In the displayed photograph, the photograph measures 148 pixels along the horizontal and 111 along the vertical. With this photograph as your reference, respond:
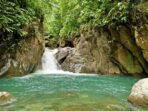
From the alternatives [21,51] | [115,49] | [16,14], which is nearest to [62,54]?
[21,51]

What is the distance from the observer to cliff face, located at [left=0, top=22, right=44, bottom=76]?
1800 centimetres

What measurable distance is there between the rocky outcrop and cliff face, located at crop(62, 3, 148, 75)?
23.0 feet

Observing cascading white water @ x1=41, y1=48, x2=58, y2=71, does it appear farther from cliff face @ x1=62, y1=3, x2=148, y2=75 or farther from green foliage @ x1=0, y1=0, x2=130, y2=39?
green foliage @ x1=0, y1=0, x2=130, y2=39

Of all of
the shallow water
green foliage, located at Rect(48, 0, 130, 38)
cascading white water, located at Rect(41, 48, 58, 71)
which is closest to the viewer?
the shallow water

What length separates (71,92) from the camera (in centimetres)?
1154

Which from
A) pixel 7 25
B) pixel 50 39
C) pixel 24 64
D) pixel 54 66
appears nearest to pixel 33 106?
pixel 7 25

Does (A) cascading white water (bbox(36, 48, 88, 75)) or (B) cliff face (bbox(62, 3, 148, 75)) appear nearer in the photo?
(B) cliff face (bbox(62, 3, 148, 75))

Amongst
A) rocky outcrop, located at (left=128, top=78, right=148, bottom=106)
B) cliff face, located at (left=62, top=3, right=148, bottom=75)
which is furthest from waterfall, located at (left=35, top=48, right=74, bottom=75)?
rocky outcrop, located at (left=128, top=78, right=148, bottom=106)

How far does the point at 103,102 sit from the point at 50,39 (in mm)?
26428

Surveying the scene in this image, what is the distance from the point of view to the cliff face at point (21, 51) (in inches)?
709

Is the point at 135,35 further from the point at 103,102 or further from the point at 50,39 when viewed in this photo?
the point at 50,39

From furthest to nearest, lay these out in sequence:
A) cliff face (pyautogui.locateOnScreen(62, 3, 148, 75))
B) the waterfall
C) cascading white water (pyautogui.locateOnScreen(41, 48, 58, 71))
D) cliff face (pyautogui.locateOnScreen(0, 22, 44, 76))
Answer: cascading white water (pyautogui.locateOnScreen(41, 48, 58, 71)) → the waterfall → cliff face (pyautogui.locateOnScreen(0, 22, 44, 76)) → cliff face (pyautogui.locateOnScreen(62, 3, 148, 75))

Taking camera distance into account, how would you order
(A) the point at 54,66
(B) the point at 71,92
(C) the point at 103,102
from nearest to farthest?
(C) the point at 103,102 → (B) the point at 71,92 → (A) the point at 54,66

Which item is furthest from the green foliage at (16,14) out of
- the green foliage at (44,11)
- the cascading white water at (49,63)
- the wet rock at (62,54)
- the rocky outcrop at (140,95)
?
Answer: the rocky outcrop at (140,95)
